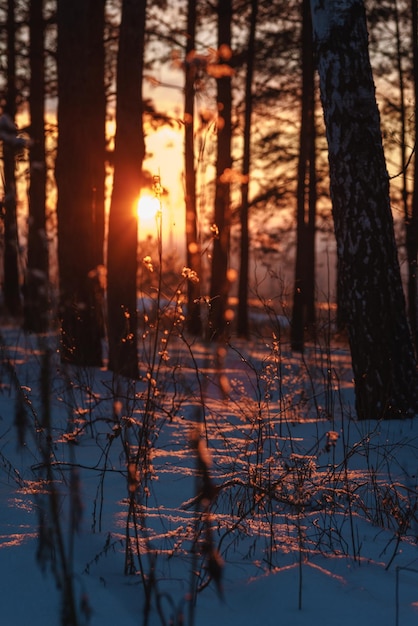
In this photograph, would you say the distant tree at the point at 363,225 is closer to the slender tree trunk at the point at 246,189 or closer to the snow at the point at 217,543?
the snow at the point at 217,543

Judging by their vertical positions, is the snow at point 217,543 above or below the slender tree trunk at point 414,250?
below

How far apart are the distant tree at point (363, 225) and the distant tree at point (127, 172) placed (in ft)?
9.85

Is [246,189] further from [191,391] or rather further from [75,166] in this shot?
[191,391]

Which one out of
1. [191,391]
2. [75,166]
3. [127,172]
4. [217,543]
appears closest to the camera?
[217,543]

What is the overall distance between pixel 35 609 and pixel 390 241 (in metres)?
3.70

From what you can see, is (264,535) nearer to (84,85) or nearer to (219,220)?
(84,85)

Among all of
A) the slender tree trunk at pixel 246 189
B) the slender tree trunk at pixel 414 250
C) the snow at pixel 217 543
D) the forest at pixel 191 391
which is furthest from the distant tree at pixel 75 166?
the slender tree trunk at pixel 246 189

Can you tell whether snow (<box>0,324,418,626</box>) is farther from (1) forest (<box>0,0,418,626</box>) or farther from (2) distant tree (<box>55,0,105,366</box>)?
(2) distant tree (<box>55,0,105,366</box>)

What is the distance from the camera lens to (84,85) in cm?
840

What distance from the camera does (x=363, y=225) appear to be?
5102 mm

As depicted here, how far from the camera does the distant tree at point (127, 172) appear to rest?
25.4 ft

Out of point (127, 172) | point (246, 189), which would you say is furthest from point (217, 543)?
point (246, 189)

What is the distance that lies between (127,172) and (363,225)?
138 inches

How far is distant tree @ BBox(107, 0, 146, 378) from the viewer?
7734 mm
